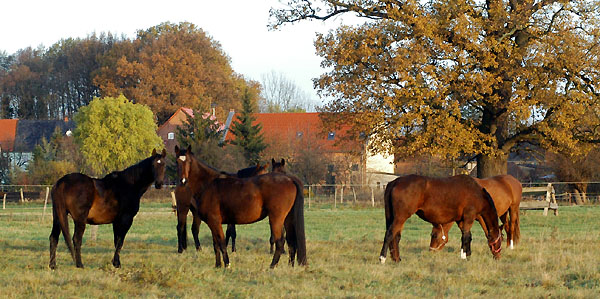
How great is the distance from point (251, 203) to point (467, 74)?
37.7ft

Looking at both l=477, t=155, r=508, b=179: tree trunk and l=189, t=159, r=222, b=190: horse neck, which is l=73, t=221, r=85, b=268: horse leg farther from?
l=477, t=155, r=508, b=179: tree trunk

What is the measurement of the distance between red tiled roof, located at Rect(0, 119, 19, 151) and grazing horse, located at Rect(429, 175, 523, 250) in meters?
66.2

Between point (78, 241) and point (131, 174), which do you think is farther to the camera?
point (131, 174)

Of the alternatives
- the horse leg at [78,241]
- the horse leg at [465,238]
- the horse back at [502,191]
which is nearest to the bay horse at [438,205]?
the horse leg at [465,238]

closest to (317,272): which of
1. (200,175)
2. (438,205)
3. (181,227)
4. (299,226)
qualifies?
(299,226)

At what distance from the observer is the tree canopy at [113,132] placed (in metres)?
55.1

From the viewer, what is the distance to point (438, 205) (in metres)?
12.0

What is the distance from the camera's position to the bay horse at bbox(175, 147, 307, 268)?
1126 cm

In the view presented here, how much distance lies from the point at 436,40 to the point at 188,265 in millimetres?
12049

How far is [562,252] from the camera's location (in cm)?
1269

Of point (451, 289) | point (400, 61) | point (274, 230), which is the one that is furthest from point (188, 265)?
point (400, 61)

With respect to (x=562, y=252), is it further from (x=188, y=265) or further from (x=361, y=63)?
(x=361, y=63)

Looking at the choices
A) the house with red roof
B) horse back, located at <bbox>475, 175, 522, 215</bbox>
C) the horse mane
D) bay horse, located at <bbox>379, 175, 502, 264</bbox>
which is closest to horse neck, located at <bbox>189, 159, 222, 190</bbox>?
the horse mane

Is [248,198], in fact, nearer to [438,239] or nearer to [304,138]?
[438,239]
